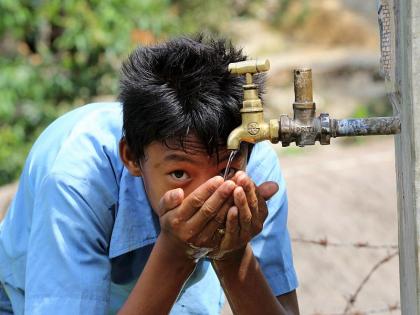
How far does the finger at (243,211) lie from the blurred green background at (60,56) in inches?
153

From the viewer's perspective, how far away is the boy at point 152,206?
78.5 inches

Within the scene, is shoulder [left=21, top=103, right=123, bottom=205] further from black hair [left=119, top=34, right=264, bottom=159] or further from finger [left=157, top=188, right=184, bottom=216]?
finger [left=157, top=188, right=184, bottom=216]

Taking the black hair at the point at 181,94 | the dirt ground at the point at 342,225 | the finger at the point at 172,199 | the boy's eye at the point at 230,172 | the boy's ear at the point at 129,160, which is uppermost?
the black hair at the point at 181,94

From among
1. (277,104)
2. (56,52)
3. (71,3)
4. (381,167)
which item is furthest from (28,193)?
(277,104)

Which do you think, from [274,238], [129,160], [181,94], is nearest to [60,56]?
[274,238]

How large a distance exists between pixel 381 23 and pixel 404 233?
17.4 inches

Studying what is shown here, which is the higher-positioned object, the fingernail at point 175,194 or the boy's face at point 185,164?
the boy's face at point 185,164

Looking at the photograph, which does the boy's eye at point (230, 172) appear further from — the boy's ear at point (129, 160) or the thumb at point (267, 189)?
the boy's ear at point (129, 160)

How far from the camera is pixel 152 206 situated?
227cm

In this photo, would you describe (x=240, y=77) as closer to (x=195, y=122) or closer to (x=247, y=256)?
(x=195, y=122)

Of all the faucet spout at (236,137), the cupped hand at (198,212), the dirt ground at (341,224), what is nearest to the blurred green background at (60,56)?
the dirt ground at (341,224)

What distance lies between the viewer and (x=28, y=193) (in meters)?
2.46

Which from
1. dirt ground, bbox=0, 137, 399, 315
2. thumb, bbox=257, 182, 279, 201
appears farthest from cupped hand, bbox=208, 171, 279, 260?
dirt ground, bbox=0, 137, 399, 315

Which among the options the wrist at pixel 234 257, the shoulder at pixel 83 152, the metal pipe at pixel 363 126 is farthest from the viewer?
the shoulder at pixel 83 152
